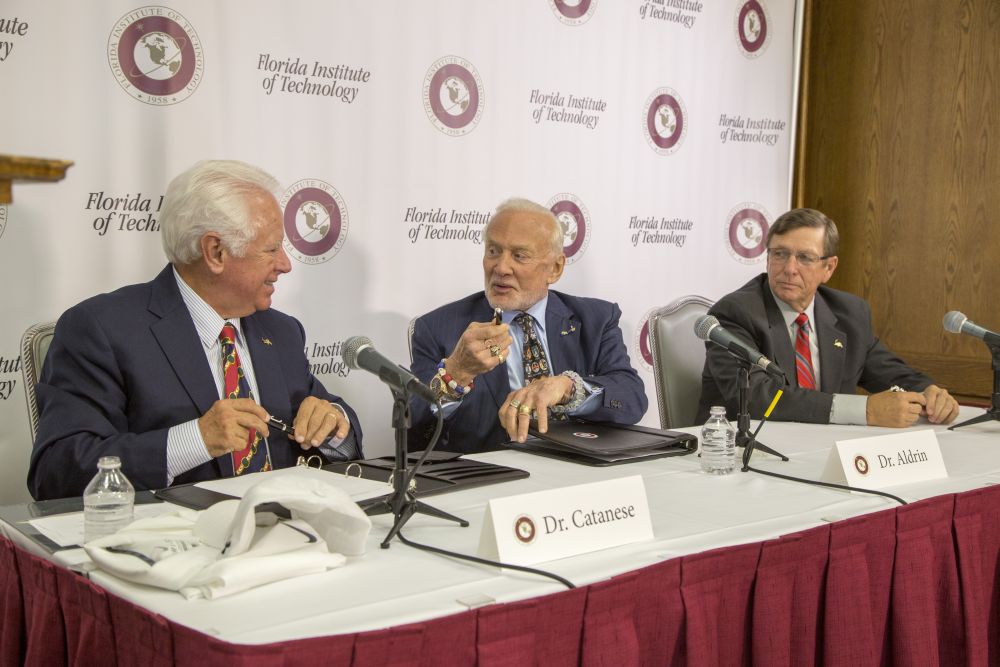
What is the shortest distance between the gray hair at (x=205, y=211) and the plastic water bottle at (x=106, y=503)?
2.78ft

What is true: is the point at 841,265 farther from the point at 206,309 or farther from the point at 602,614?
the point at 602,614

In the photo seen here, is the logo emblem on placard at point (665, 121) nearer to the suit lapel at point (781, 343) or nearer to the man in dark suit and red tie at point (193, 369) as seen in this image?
the suit lapel at point (781, 343)

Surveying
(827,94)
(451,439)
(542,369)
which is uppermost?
(827,94)

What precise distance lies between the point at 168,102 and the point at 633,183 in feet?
6.73

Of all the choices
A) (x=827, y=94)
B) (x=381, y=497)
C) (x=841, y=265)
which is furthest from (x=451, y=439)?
(x=827, y=94)

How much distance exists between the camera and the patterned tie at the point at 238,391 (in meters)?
2.32

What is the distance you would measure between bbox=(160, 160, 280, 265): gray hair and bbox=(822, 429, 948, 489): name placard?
4.67 ft

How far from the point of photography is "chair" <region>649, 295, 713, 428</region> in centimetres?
326

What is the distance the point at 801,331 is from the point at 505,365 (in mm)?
1002

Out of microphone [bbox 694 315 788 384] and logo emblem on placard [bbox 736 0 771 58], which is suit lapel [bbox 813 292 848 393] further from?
logo emblem on placard [bbox 736 0 771 58]

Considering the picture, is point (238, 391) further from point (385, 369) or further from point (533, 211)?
point (533, 211)

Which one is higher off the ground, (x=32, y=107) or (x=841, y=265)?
(x=32, y=107)

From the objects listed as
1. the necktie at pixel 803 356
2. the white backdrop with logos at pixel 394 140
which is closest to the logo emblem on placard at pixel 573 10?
the white backdrop with logos at pixel 394 140

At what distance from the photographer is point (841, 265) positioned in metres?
4.81
